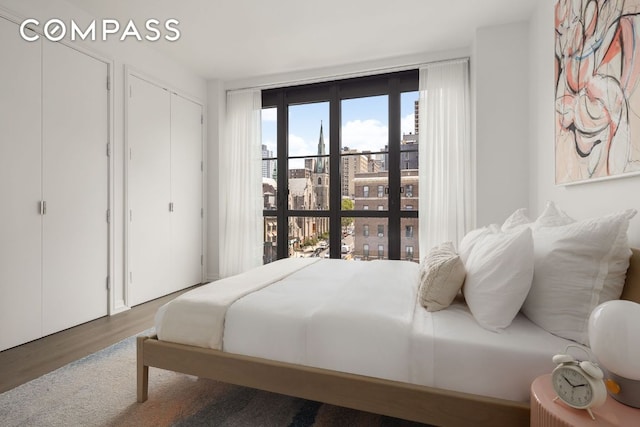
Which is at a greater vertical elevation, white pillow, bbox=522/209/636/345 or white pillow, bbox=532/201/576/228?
white pillow, bbox=532/201/576/228

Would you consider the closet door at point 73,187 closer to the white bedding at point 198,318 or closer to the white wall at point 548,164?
the white bedding at point 198,318

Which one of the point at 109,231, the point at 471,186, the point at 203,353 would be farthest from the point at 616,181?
the point at 109,231

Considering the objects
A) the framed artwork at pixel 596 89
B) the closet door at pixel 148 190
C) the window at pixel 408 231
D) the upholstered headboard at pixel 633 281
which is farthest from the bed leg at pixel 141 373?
the window at pixel 408 231

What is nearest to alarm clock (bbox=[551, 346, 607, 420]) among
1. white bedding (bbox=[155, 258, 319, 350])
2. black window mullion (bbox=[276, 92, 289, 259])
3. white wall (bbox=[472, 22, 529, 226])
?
white bedding (bbox=[155, 258, 319, 350])

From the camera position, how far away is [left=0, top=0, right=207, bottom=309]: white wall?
262 cm

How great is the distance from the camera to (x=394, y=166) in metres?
3.95

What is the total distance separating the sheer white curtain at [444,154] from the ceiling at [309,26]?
37 cm

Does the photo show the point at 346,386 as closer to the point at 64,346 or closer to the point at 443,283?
the point at 443,283

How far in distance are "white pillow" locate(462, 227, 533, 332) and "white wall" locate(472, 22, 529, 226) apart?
→ 1966 mm

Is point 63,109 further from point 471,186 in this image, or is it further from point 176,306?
point 471,186

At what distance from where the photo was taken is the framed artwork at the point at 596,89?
1.45 m

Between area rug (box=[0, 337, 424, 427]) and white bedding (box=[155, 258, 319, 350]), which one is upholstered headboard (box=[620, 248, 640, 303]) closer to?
area rug (box=[0, 337, 424, 427])

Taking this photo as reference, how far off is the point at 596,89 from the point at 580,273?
3.61 feet

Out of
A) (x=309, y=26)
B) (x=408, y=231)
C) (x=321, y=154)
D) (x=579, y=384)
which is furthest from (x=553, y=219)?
(x=321, y=154)
